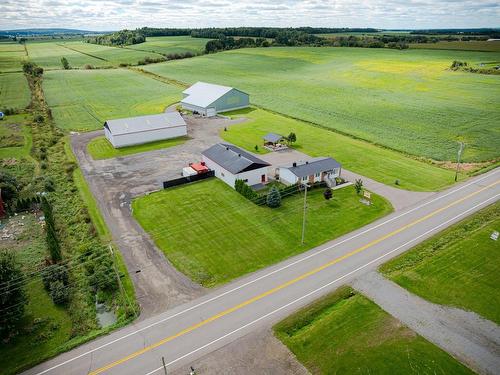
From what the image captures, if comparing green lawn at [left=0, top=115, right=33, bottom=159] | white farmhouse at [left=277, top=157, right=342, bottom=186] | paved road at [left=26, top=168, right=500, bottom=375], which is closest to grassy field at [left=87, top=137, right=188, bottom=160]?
green lawn at [left=0, top=115, right=33, bottom=159]

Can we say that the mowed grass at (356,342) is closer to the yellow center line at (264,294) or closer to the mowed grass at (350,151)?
the yellow center line at (264,294)

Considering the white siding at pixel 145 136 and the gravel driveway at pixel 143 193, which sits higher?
the white siding at pixel 145 136

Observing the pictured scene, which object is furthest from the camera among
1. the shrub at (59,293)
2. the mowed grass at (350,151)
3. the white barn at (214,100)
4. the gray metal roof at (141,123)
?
the white barn at (214,100)

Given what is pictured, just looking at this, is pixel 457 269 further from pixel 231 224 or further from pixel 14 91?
pixel 14 91

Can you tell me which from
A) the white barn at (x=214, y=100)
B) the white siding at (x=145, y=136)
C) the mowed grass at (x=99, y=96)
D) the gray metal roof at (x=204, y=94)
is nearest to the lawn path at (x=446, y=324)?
the white siding at (x=145, y=136)

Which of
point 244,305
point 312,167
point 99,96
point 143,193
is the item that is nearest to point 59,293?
point 244,305

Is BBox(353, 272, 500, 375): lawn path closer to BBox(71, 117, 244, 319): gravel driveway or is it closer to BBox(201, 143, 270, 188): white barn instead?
BBox(71, 117, 244, 319): gravel driveway
